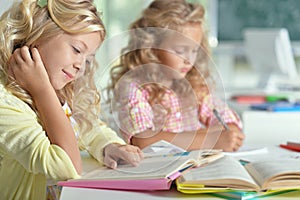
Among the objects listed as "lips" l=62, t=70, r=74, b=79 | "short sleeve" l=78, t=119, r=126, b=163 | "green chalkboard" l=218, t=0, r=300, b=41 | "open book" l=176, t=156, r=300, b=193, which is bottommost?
"green chalkboard" l=218, t=0, r=300, b=41

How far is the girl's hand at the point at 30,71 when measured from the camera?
1217 mm

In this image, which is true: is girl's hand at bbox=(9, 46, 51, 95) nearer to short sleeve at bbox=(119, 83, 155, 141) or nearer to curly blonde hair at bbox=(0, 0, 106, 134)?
curly blonde hair at bbox=(0, 0, 106, 134)

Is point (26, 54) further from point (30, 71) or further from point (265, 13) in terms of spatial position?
point (265, 13)

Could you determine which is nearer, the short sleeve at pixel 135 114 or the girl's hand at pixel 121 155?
the girl's hand at pixel 121 155

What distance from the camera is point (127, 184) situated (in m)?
1.12

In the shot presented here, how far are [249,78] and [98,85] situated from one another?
3758 millimetres

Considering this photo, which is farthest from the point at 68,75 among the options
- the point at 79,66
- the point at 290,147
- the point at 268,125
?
the point at 268,125

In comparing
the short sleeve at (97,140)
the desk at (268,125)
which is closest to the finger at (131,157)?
the short sleeve at (97,140)

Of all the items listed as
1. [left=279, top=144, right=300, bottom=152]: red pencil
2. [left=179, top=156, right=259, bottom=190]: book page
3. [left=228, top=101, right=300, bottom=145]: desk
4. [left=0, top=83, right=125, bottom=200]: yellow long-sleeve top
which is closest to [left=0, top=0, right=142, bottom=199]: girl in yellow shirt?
[left=0, top=83, right=125, bottom=200]: yellow long-sleeve top

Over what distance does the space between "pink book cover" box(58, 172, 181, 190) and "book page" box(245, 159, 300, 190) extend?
0.53ft

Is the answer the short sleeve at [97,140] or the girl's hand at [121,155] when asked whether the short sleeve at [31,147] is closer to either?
the girl's hand at [121,155]

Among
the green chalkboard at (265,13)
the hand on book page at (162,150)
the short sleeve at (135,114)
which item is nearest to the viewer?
the hand on book page at (162,150)

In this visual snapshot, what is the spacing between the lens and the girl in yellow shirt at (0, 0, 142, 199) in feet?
3.81

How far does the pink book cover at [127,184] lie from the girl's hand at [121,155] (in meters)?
0.12
